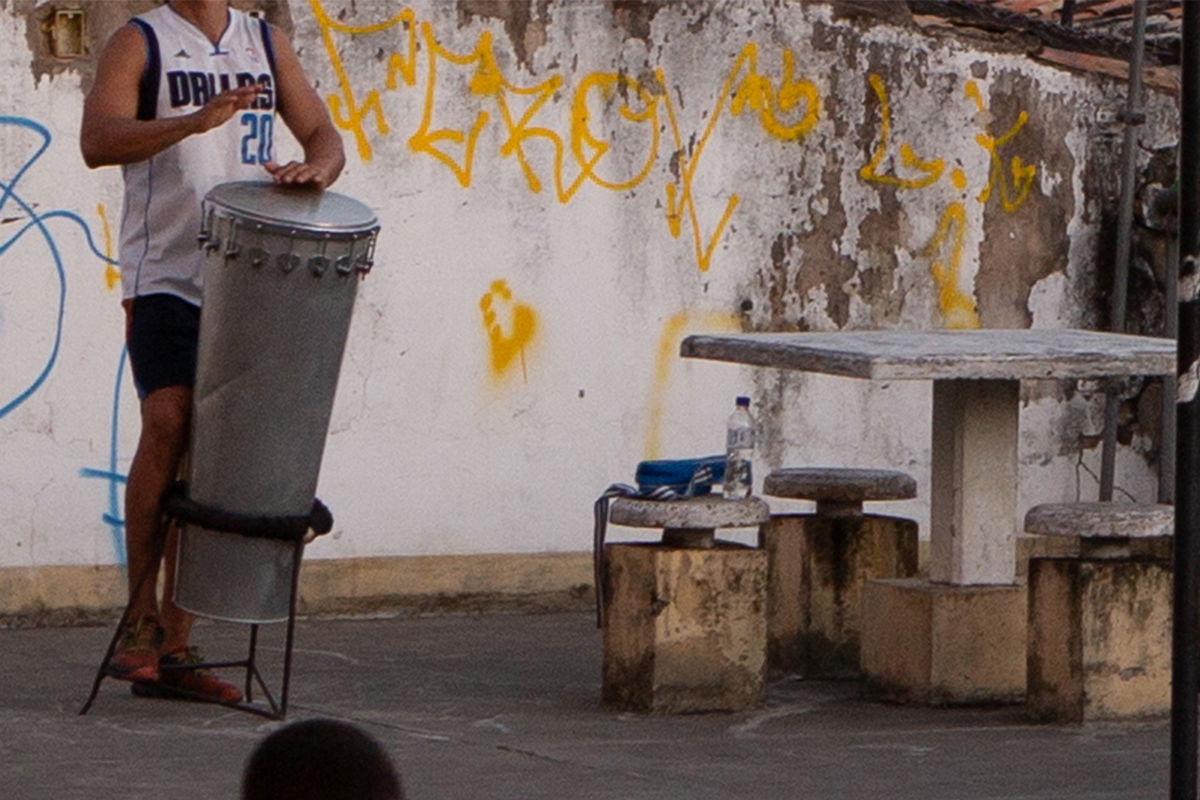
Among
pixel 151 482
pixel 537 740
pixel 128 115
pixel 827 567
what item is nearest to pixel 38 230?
pixel 128 115

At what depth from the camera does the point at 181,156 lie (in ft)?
21.6

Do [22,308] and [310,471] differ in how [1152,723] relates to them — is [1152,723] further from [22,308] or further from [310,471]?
[22,308]

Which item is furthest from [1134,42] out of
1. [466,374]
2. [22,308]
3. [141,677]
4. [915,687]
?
[141,677]

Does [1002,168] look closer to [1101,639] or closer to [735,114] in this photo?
[735,114]

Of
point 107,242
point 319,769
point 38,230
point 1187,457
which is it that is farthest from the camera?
point 107,242

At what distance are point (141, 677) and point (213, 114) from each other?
1.47 metres

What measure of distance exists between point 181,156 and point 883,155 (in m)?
4.00

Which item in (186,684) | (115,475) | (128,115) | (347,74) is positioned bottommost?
(186,684)

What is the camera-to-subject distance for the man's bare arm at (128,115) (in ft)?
20.7

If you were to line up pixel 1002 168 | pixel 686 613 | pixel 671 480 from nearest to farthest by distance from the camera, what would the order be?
1. pixel 686 613
2. pixel 671 480
3. pixel 1002 168

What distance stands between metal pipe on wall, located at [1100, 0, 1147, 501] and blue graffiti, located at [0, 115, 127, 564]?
3.96m

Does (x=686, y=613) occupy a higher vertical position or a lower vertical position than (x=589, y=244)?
lower

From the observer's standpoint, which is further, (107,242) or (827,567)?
(107,242)

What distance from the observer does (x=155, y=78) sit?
6.61 m
